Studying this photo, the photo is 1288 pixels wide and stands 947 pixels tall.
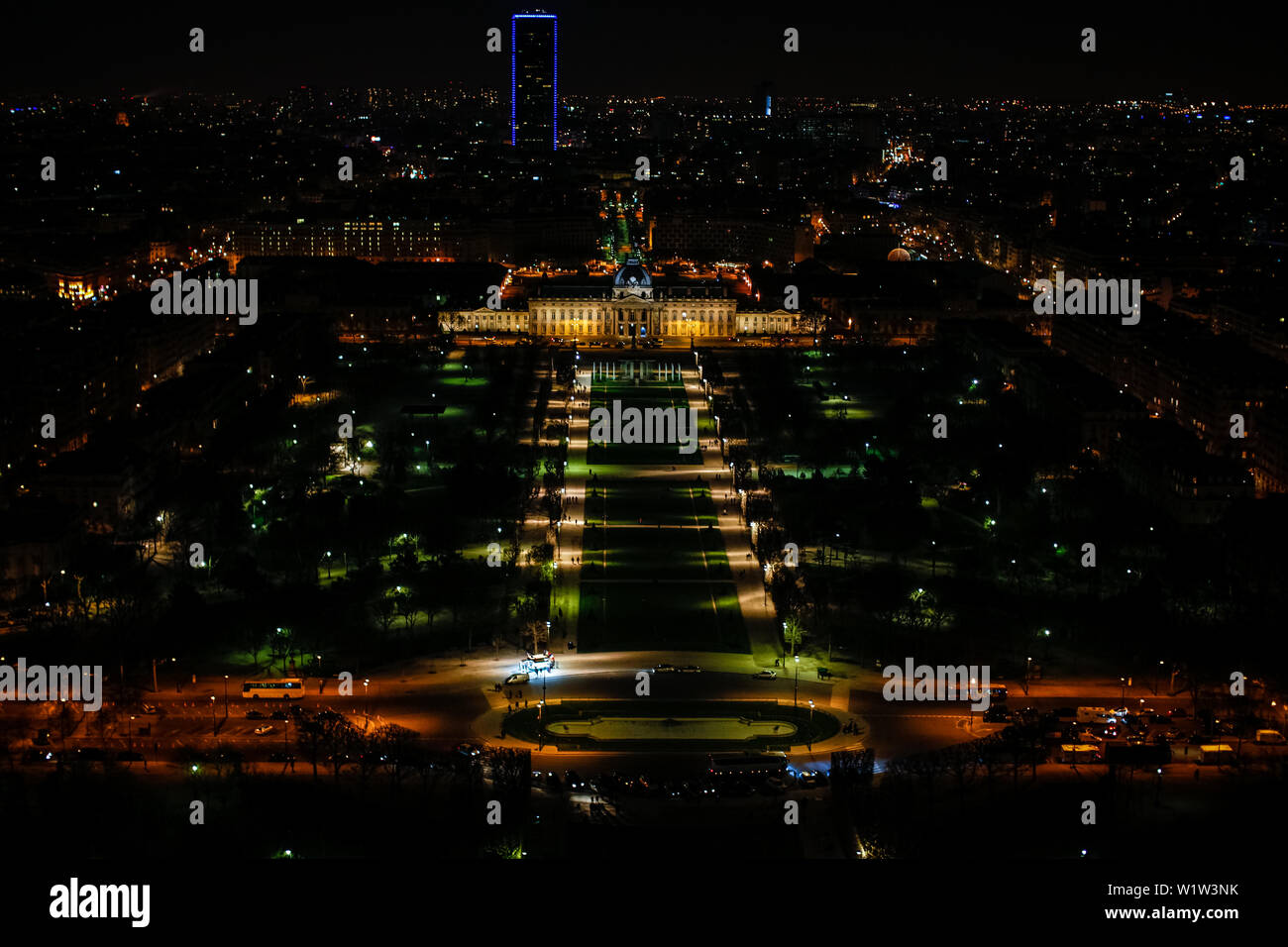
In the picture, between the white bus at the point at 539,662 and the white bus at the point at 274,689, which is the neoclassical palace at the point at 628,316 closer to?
the white bus at the point at 539,662

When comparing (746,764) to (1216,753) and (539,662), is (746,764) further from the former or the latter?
(1216,753)

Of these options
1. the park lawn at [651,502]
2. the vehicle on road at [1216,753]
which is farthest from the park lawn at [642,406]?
the vehicle on road at [1216,753]

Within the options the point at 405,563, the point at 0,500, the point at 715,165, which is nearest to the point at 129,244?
the point at 0,500

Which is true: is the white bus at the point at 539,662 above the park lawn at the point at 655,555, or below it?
below

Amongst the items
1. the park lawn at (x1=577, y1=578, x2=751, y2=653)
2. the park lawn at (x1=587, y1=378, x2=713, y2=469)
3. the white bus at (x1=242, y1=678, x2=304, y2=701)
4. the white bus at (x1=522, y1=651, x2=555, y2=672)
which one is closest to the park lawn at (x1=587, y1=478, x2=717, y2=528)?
the park lawn at (x1=587, y1=378, x2=713, y2=469)

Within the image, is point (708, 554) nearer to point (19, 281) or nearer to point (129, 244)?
point (19, 281)

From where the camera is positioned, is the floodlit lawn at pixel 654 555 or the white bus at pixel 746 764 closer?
the white bus at pixel 746 764
